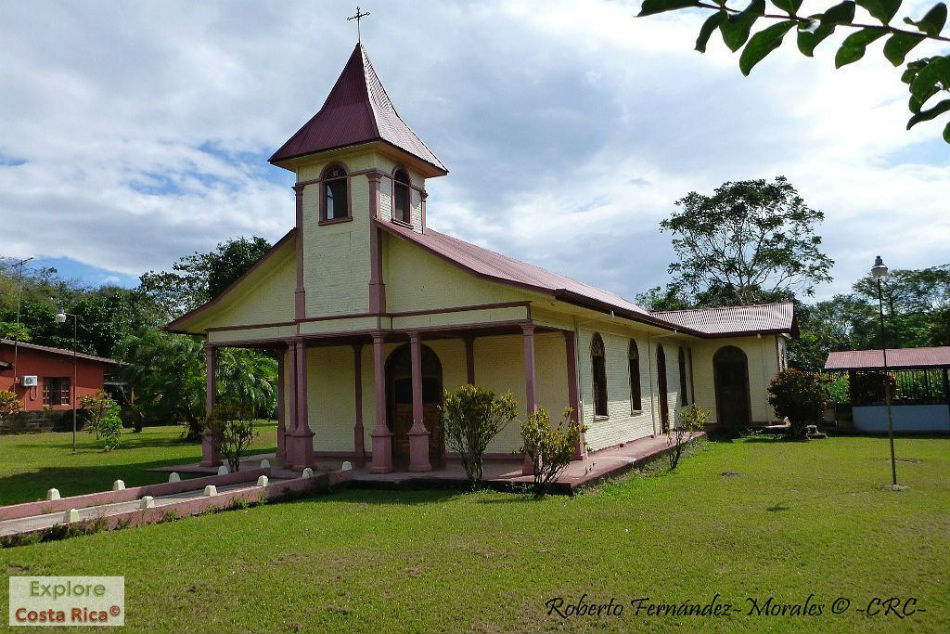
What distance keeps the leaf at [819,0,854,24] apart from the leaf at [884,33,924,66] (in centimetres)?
14

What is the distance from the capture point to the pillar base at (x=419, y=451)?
13.9 m

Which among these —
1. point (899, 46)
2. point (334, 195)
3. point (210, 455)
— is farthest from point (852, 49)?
point (210, 455)

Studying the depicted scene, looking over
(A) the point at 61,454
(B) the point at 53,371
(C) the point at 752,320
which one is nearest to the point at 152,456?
(A) the point at 61,454

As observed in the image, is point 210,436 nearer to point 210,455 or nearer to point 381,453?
point 210,455

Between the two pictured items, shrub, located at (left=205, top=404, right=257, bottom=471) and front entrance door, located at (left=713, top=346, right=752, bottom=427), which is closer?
shrub, located at (left=205, top=404, right=257, bottom=471)

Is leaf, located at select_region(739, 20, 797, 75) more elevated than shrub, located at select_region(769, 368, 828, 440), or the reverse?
leaf, located at select_region(739, 20, 797, 75)

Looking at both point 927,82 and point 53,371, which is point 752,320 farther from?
point 53,371

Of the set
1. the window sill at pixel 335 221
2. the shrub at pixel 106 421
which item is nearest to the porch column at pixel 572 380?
the window sill at pixel 335 221

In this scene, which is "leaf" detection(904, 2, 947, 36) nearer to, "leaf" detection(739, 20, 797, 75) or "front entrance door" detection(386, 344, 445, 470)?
"leaf" detection(739, 20, 797, 75)

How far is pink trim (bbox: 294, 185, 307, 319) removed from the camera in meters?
15.5

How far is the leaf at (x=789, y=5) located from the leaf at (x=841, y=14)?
0.07 metres

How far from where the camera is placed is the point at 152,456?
20125mm

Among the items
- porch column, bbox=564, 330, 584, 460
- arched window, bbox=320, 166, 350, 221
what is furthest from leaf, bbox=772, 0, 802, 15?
arched window, bbox=320, 166, 350, 221

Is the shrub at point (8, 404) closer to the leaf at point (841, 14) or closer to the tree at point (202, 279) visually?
the tree at point (202, 279)
